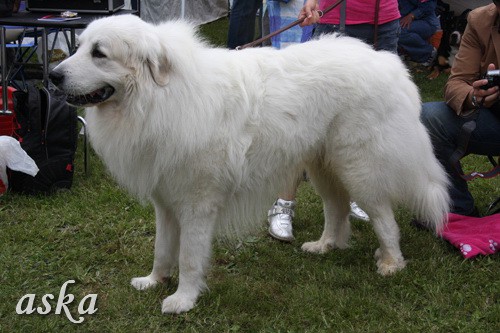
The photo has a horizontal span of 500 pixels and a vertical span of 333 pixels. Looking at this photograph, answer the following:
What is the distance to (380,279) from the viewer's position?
3.17 meters

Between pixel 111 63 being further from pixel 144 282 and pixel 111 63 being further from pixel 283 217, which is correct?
pixel 283 217

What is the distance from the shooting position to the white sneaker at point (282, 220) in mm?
3705

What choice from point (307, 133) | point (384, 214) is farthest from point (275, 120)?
point (384, 214)

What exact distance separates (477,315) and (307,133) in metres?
1.18

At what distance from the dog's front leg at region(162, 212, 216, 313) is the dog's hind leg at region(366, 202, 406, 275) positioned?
92 centimetres

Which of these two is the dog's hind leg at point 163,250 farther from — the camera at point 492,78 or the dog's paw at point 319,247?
the camera at point 492,78

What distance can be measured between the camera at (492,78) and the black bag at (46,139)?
2807mm

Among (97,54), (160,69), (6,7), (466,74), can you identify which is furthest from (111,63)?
(6,7)

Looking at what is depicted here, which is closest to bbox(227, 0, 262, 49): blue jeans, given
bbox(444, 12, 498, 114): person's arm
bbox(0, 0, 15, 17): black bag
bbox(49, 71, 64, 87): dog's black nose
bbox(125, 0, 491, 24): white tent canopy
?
bbox(125, 0, 491, 24): white tent canopy

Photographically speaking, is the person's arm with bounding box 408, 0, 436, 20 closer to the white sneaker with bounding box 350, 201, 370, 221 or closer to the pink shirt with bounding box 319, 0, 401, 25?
the pink shirt with bounding box 319, 0, 401, 25

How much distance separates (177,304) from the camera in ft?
9.34

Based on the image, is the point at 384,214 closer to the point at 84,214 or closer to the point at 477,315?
the point at 477,315

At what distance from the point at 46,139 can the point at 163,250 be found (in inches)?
71.0

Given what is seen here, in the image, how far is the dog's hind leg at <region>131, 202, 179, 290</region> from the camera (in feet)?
9.77
